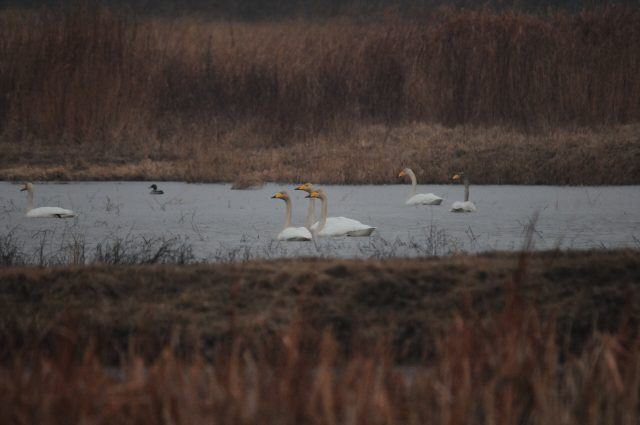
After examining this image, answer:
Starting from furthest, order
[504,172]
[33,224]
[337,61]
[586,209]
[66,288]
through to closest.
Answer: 1. [337,61]
2. [504,172]
3. [586,209]
4. [33,224]
5. [66,288]

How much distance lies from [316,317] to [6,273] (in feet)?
6.87

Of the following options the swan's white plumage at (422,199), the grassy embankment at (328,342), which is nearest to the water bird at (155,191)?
the swan's white plumage at (422,199)

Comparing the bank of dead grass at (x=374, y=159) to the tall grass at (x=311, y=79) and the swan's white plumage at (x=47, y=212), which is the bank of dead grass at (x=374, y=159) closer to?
the tall grass at (x=311, y=79)

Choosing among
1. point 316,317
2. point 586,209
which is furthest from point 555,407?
point 586,209

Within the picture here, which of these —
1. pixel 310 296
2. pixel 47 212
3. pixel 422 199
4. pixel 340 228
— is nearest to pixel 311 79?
pixel 422 199

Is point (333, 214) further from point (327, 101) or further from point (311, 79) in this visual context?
point (311, 79)

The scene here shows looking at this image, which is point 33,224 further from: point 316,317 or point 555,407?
point 555,407

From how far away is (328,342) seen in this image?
3.55m

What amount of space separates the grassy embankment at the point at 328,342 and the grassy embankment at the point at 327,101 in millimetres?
12830

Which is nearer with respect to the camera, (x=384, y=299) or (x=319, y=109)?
(x=384, y=299)

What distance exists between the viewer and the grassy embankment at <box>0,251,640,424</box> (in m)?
3.65

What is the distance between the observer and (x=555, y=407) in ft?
12.1

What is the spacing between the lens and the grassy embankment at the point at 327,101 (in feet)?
68.5

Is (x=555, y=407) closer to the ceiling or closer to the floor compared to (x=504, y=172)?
closer to the ceiling
